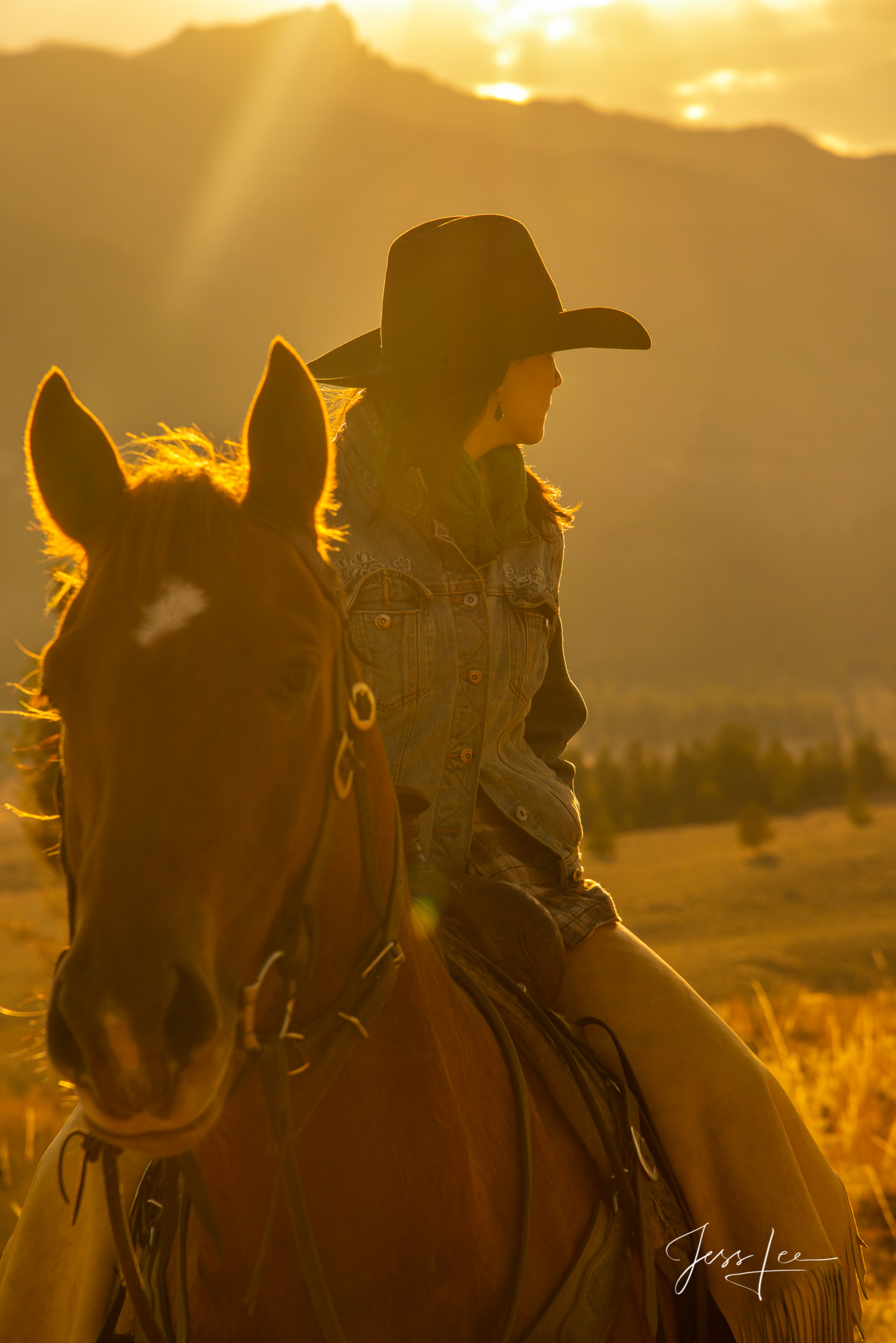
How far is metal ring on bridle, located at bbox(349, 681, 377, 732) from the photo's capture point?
2.06 metres

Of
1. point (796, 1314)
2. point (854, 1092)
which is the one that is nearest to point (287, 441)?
point (796, 1314)

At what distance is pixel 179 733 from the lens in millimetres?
1717

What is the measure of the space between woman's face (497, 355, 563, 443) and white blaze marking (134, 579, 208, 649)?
2.10m

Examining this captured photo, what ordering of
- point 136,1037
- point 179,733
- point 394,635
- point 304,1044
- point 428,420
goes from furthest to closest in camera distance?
point 428,420 → point 394,635 → point 304,1044 → point 179,733 → point 136,1037

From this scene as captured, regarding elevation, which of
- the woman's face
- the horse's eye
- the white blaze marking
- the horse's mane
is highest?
the woman's face

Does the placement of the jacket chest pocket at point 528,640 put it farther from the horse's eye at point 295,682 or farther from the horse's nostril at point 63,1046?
the horse's nostril at point 63,1046

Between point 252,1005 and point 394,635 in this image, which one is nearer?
point 252,1005

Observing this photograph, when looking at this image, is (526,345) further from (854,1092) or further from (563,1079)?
(854,1092)

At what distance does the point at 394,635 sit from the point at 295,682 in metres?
1.34

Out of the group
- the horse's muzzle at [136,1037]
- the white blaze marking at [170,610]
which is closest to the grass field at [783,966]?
the horse's muzzle at [136,1037]

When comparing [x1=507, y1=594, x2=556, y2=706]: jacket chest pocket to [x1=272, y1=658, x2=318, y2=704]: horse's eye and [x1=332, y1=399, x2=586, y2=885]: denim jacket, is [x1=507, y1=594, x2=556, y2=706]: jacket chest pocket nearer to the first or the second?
[x1=332, y1=399, x2=586, y2=885]: denim jacket

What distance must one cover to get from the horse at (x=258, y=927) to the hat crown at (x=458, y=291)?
1.41 meters

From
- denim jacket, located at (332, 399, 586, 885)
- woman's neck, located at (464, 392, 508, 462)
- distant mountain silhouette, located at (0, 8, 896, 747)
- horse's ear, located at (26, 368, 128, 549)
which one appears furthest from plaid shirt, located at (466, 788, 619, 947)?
distant mountain silhouette, located at (0, 8, 896, 747)

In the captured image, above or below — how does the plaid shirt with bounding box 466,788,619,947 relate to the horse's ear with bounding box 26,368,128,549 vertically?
below
